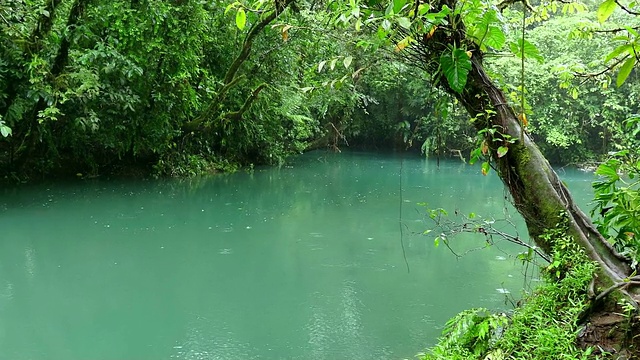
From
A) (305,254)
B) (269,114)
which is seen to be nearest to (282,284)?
(305,254)

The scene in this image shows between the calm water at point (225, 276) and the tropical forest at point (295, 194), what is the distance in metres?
0.02

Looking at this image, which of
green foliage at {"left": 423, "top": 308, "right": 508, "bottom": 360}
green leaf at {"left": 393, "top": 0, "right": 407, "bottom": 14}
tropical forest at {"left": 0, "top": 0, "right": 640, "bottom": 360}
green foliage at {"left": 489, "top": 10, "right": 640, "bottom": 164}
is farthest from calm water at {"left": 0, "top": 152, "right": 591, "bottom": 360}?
green foliage at {"left": 489, "top": 10, "right": 640, "bottom": 164}

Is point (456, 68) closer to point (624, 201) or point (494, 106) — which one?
point (494, 106)

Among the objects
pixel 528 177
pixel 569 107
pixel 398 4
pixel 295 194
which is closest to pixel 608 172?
pixel 528 177

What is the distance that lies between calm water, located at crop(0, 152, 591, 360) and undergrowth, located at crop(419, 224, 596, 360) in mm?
1039

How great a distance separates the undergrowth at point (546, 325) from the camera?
165 centimetres

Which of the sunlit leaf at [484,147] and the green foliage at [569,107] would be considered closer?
the sunlit leaf at [484,147]

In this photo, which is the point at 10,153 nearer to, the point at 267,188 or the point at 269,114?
the point at 267,188

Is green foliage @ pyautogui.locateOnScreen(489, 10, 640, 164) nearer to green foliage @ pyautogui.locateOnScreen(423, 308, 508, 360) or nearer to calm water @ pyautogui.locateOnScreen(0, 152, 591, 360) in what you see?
calm water @ pyautogui.locateOnScreen(0, 152, 591, 360)

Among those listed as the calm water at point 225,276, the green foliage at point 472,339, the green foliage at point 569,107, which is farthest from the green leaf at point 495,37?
the green foliage at point 569,107

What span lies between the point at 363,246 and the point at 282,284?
1390 millimetres

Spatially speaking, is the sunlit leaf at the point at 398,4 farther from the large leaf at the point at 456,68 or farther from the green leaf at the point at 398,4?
the large leaf at the point at 456,68

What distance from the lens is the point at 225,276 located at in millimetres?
4184

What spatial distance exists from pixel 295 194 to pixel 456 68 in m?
6.53
